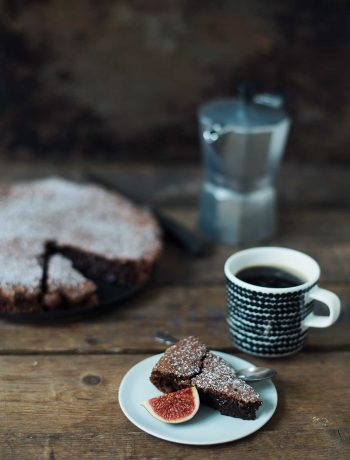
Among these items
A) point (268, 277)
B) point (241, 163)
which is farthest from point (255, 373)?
point (241, 163)

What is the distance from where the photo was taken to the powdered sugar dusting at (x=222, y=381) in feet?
3.80

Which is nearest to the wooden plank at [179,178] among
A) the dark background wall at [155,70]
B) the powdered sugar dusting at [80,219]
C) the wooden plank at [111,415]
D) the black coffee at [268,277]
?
the dark background wall at [155,70]

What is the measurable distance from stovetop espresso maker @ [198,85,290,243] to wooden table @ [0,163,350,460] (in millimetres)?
79

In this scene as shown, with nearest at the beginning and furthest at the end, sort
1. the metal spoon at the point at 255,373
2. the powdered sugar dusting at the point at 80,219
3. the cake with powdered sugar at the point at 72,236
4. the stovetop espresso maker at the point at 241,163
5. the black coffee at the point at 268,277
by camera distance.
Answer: the metal spoon at the point at 255,373 → the black coffee at the point at 268,277 → the cake with powdered sugar at the point at 72,236 → the powdered sugar dusting at the point at 80,219 → the stovetop espresso maker at the point at 241,163

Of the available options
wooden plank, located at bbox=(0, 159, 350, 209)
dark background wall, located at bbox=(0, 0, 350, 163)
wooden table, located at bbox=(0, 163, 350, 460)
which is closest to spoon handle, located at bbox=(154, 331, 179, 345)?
wooden table, located at bbox=(0, 163, 350, 460)

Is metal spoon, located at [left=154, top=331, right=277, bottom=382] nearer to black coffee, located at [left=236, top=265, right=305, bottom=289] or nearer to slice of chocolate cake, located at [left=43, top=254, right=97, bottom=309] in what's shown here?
black coffee, located at [left=236, top=265, right=305, bottom=289]

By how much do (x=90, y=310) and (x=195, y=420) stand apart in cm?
44

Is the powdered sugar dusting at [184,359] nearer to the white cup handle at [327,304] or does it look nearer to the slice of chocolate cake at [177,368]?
the slice of chocolate cake at [177,368]

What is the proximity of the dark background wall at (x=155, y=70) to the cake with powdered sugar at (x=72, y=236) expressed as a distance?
61 cm

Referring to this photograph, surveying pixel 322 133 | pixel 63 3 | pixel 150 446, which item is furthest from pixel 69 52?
pixel 150 446

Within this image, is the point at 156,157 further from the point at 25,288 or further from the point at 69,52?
the point at 25,288

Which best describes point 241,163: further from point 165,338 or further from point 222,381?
point 222,381

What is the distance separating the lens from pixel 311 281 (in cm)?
134

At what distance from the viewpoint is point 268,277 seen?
142 centimetres
